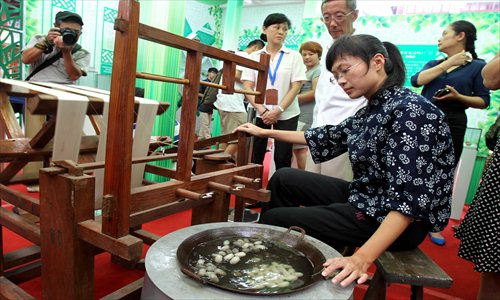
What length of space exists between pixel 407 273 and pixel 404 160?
40 cm

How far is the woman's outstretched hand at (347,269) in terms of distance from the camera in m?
0.96

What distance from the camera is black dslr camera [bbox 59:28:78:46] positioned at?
2463 millimetres

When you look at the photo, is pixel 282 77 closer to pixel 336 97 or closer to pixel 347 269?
pixel 336 97

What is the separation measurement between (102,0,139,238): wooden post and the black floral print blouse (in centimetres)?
92

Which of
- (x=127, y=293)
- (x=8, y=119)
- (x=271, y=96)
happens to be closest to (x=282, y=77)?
(x=271, y=96)

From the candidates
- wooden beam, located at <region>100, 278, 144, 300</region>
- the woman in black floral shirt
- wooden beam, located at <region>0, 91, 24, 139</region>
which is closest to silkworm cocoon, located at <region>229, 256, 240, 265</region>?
the woman in black floral shirt

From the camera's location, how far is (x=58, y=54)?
2.88 m

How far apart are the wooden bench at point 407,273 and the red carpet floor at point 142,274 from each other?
0.85 meters

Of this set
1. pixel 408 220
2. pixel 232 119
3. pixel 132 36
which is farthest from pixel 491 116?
pixel 132 36

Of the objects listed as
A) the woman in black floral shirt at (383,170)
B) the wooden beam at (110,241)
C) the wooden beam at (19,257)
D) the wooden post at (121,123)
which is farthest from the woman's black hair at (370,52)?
the wooden beam at (19,257)

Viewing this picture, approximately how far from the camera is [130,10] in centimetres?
93

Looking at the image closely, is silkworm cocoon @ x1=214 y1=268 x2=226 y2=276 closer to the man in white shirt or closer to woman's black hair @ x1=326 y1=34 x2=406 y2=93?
woman's black hair @ x1=326 y1=34 x2=406 y2=93

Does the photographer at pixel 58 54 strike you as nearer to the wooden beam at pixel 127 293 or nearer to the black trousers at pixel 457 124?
the wooden beam at pixel 127 293

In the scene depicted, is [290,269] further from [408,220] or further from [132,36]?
[132,36]
